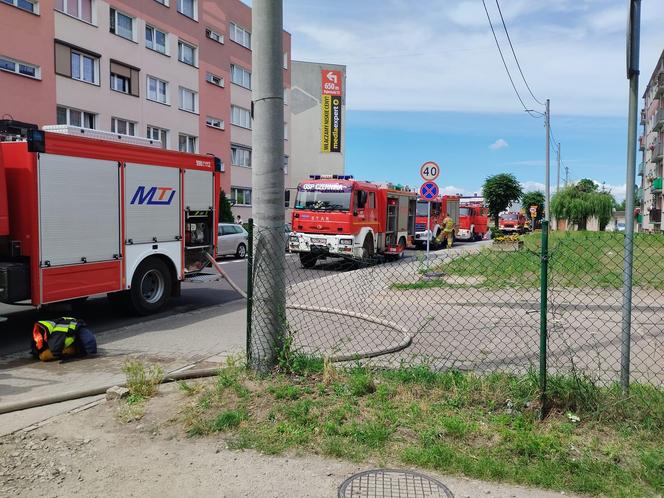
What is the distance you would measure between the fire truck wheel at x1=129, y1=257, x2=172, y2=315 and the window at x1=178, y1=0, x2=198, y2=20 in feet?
88.2

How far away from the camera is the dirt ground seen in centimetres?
349

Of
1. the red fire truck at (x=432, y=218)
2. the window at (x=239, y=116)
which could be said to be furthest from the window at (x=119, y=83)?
the red fire truck at (x=432, y=218)

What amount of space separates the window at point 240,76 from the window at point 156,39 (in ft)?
23.6

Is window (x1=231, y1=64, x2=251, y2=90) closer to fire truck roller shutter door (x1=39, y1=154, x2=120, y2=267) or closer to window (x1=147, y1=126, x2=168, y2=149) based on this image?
window (x1=147, y1=126, x2=168, y2=149)

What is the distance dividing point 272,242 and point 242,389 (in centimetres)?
134

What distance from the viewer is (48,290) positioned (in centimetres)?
790

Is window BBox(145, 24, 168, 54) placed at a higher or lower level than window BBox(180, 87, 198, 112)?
higher

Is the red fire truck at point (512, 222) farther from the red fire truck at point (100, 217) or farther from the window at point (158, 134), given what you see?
the red fire truck at point (100, 217)

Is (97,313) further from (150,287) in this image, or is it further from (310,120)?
(310,120)

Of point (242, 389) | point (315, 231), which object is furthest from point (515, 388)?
point (315, 231)

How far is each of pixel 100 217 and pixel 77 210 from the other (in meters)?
0.45

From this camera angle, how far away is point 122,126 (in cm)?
2881

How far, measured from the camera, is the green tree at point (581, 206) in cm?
5094

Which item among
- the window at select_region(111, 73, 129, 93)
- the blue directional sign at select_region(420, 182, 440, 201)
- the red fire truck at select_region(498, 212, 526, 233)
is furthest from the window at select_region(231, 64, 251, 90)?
the red fire truck at select_region(498, 212, 526, 233)
